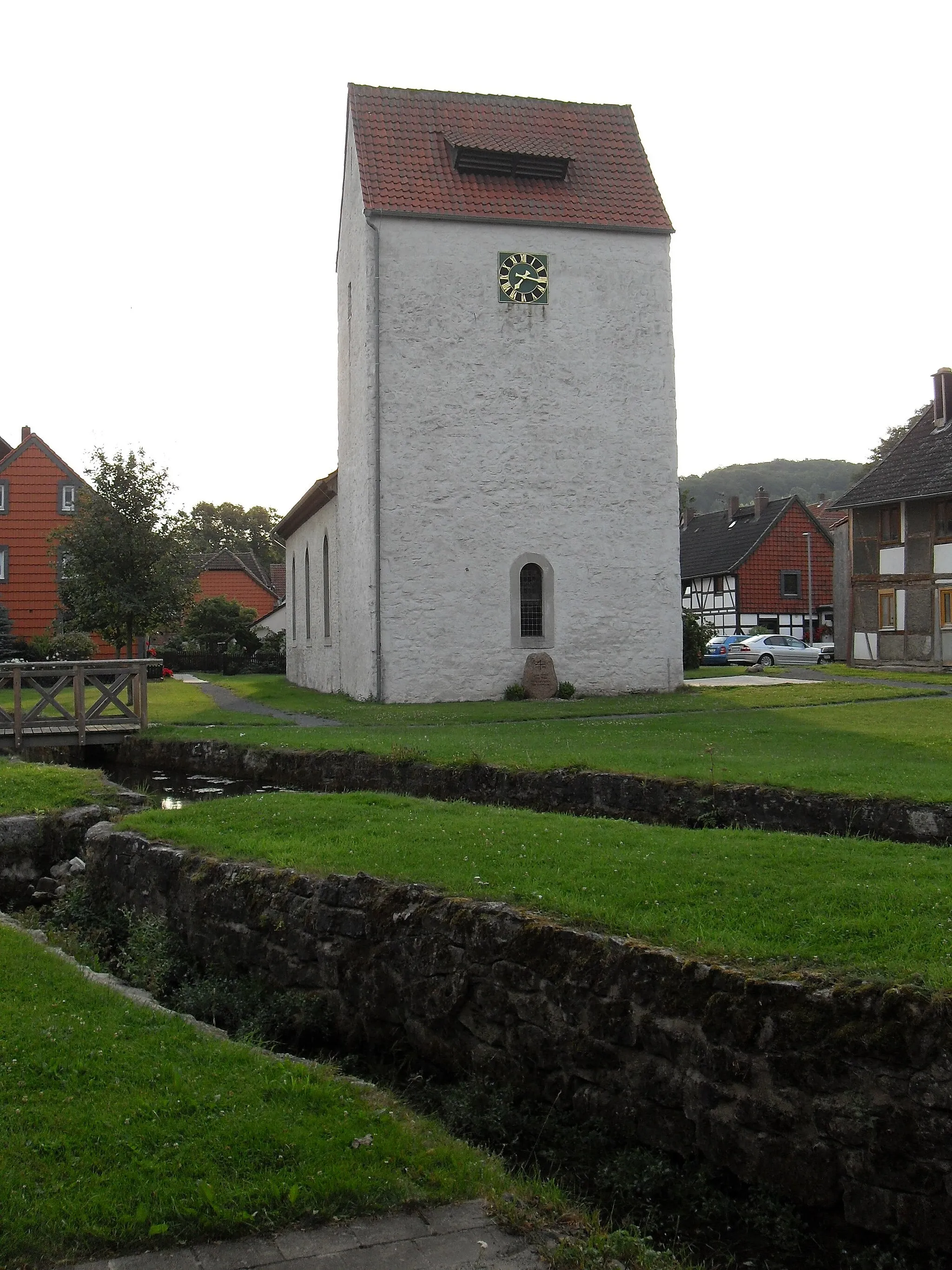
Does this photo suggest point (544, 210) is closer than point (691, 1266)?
No

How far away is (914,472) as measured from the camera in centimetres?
3953

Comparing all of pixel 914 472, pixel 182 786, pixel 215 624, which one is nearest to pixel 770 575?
pixel 914 472

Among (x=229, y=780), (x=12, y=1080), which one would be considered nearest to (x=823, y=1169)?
(x=12, y=1080)

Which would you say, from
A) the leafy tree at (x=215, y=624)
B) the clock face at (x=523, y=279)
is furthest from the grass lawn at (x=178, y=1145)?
the leafy tree at (x=215, y=624)

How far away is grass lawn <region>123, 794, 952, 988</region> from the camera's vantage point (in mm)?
5930

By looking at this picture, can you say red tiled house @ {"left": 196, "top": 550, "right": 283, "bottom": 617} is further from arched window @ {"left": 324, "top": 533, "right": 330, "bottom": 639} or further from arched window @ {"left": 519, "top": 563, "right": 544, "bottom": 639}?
arched window @ {"left": 519, "top": 563, "right": 544, "bottom": 639}

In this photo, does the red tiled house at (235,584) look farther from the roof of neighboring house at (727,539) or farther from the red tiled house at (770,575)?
the red tiled house at (770,575)

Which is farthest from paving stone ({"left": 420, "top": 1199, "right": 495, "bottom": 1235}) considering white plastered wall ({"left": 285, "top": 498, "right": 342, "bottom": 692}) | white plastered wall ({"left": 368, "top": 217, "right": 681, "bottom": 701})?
white plastered wall ({"left": 285, "top": 498, "right": 342, "bottom": 692})

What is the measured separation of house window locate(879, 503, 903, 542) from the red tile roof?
16720 mm

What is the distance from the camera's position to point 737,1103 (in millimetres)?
5273

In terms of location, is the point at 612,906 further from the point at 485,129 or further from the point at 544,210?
the point at 485,129

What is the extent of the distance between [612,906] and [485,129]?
25923 millimetres

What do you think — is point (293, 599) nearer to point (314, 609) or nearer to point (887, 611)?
point (314, 609)

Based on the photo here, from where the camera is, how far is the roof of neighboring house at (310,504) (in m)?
31.1
